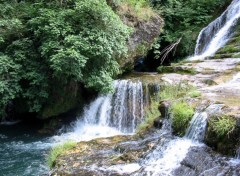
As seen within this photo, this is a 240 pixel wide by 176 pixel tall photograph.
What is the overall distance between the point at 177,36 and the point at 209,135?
36.1 ft

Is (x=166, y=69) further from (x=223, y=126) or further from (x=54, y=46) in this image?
(x=223, y=126)

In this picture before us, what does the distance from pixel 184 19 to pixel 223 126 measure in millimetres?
12163

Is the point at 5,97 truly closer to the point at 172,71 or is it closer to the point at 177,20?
the point at 172,71

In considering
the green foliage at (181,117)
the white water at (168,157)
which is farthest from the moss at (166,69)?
the white water at (168,157)

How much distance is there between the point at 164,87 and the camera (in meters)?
10.3

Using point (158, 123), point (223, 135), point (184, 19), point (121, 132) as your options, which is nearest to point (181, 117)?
point (158, 123)

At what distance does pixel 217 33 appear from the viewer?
1488cm

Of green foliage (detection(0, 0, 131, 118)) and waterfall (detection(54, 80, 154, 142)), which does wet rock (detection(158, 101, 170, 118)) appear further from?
waterfall (detection(54, 80, 154, 142))

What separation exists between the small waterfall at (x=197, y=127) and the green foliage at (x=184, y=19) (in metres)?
9.80

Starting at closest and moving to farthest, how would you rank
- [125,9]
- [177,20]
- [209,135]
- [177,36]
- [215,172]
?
[215,172] → [209,135] → [125,9] → [177,36] → [177,20]

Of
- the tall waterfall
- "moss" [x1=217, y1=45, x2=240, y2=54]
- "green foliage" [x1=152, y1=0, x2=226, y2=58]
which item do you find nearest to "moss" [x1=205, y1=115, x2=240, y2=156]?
"moss" [x1=217, y1=45, x2=240, y2=54]

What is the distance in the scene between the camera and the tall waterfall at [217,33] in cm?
1429

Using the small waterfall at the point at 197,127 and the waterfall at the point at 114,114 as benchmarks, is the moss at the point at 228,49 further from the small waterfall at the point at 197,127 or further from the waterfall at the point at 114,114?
the small waterfall at the point at 197,127

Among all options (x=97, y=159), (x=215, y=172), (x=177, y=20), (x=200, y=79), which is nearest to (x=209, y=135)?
(x=215, y=172)
